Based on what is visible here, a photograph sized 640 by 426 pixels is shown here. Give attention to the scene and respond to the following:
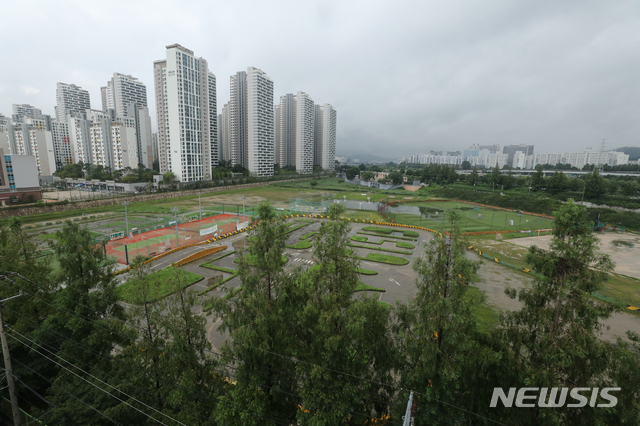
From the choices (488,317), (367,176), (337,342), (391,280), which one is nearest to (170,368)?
(337,342)

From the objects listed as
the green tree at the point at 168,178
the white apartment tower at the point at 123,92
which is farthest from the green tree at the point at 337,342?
the white apartment tower at the point at 123,92

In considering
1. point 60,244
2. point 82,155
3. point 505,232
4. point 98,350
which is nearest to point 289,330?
point 98,350

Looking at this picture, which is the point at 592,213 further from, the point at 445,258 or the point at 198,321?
the point at 198,321

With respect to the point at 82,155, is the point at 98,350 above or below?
below

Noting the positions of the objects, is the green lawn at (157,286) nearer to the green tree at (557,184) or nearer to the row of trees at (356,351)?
the row of trees at (356,351)

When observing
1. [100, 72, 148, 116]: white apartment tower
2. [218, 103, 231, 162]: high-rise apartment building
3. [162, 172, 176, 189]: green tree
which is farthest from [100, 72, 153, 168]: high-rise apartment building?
[162, 172, 176, 189]: green tree

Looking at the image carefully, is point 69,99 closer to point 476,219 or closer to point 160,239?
point 160,239
